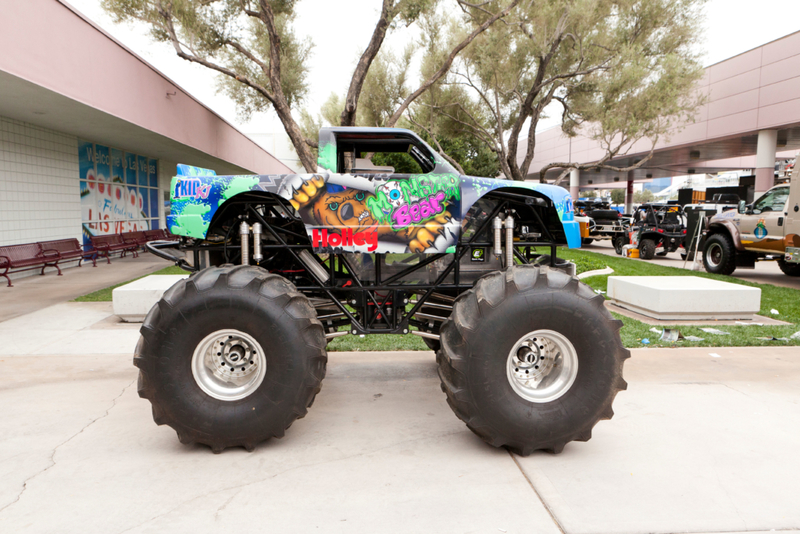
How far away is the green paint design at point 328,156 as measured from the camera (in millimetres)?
4039

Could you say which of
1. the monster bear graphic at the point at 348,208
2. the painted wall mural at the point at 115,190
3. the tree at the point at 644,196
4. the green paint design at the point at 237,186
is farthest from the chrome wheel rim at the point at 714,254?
the tree at the point at 644,196

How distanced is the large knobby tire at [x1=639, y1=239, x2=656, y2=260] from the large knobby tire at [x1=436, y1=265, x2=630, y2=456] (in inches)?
611

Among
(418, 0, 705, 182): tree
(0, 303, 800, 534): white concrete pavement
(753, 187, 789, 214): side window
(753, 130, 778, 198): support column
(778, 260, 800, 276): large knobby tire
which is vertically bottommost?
(0, 303, 800, 534): white concrete pavement

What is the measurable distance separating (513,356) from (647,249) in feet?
51.8

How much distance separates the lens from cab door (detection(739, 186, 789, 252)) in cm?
1148

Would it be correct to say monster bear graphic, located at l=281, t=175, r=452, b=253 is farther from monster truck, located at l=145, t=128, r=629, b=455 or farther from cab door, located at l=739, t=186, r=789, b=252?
cab door, located at l=739, t=186, r=789, b=252

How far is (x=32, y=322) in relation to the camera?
7.34 meters

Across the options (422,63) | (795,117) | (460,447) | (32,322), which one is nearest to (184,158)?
(422,63)

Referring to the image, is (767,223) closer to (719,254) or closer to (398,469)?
(719,254)

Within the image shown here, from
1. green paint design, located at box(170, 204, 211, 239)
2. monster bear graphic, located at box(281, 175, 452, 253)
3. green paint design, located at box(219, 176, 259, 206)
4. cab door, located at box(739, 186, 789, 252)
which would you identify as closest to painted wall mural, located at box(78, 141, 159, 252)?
green paint design, located at box(170, 204, 211, 239)

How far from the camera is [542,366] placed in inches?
141

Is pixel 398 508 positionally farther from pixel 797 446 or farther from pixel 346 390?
pixel 797 446

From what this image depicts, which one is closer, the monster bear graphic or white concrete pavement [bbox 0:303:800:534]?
white concrete pavement [bbox 0:303:800:534]

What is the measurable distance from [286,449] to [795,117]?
24.5 metres
